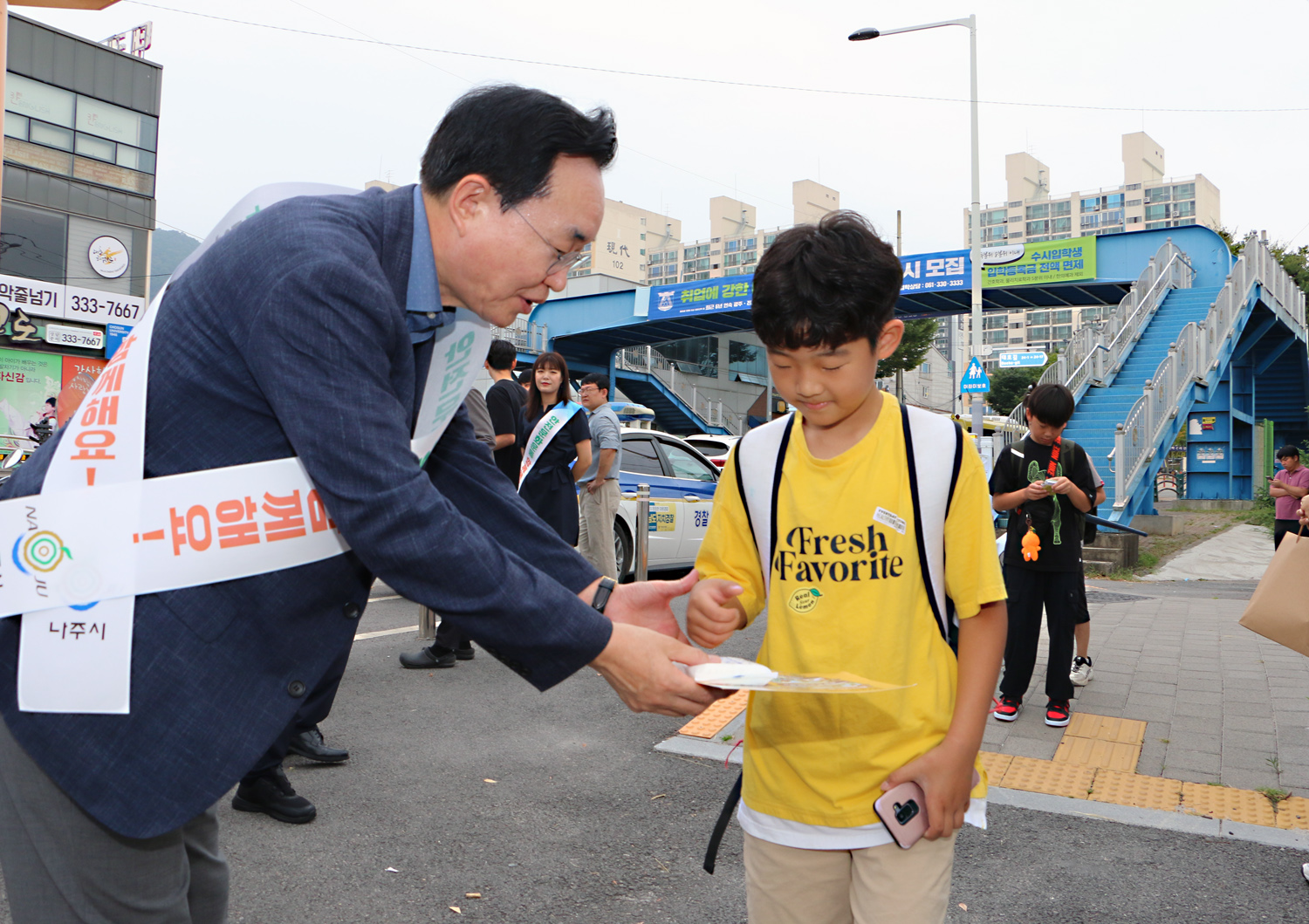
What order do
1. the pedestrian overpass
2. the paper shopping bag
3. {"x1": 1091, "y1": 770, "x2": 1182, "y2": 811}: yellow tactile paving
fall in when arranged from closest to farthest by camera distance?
the paper shopping bag, {"x1": 1091, "y1": 770, "x2": 1182, "y2": 811}: yellow tactile paving, the pedestrian overpass

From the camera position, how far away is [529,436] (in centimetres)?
662

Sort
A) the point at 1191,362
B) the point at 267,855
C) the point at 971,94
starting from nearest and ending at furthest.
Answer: the point at 267,855 → the point at 1191,362 → the point at 971,94

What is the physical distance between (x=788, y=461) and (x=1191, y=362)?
1638 cm

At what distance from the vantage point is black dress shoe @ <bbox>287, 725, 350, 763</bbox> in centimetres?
Answer: 400

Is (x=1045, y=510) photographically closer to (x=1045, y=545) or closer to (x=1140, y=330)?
(x=1045, y=545)

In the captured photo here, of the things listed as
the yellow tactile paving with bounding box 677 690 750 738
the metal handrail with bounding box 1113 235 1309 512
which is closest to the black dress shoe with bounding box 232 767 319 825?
the yellow tactile paving with bounding box 677 690 750 738

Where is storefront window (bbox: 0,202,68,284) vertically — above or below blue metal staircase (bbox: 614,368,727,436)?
above

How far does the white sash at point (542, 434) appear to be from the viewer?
256 inches

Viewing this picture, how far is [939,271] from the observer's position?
22953mm

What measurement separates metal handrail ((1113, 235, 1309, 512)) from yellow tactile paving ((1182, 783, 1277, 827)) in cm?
1006

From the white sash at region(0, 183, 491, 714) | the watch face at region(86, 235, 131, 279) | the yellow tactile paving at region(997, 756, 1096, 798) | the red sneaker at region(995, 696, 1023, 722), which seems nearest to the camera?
the white sash at region(0, 183, 491, 714)

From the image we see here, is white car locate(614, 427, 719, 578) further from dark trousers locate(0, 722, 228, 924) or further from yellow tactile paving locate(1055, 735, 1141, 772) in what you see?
dark trousers locate(0, 722, 228, 924)

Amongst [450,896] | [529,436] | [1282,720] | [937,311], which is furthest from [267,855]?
[937,311]

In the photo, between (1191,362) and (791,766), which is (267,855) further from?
(1191,362)
